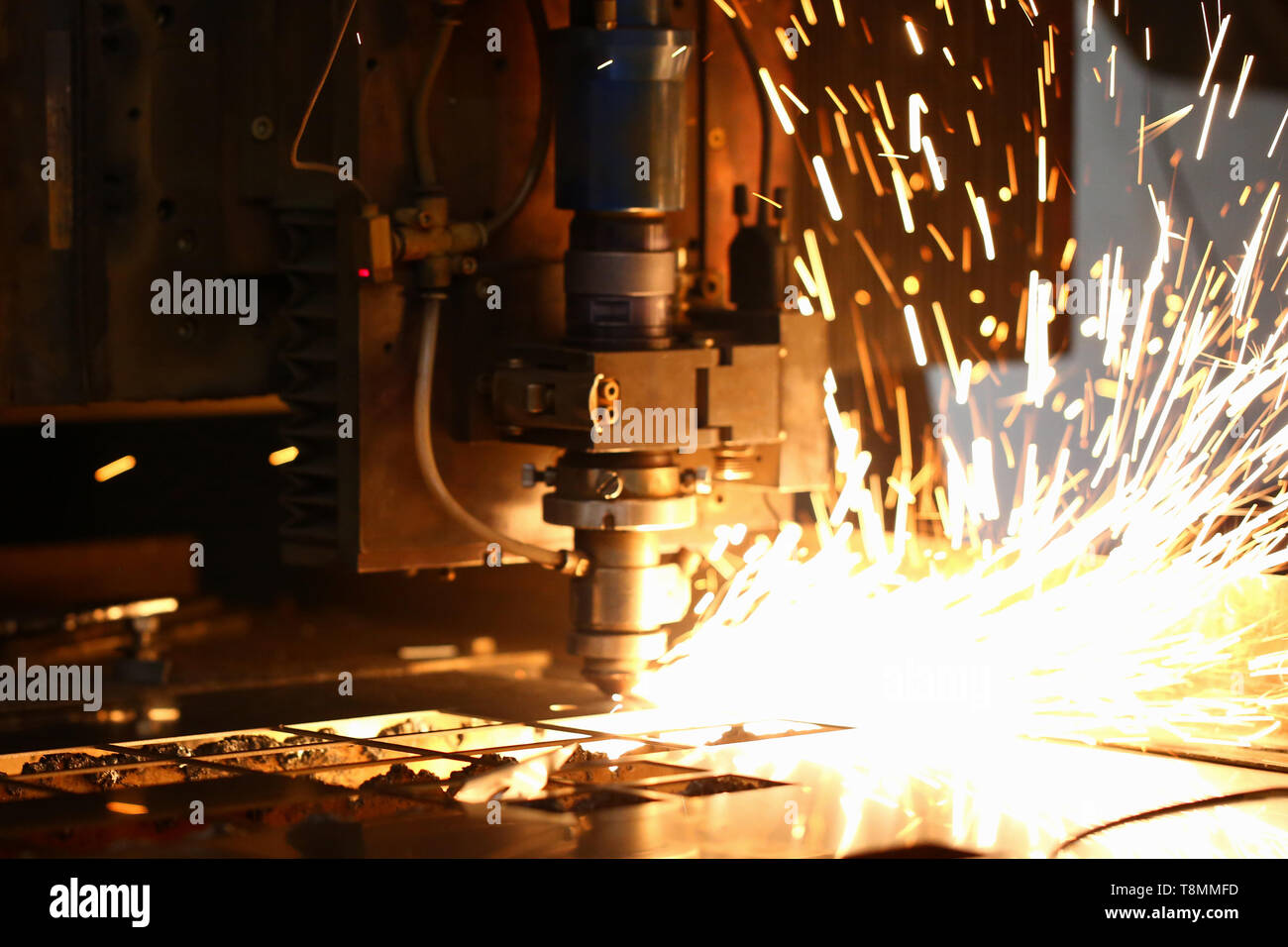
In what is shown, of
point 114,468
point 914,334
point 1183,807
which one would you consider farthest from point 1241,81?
point 114,468

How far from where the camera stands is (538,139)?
3.02 meters

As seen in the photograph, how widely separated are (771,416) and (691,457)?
15cm

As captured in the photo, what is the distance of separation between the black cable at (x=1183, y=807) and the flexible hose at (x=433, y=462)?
42.1 inches

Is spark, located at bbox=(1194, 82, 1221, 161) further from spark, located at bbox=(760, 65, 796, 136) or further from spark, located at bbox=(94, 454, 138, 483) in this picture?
spark, located at bbox=(94, 454, 138, 483)

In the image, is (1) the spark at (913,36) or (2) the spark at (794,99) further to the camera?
(1) the spark at (913,36)

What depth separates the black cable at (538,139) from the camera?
3012mm

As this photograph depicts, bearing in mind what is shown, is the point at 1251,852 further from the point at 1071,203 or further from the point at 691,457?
the point at 1071,203

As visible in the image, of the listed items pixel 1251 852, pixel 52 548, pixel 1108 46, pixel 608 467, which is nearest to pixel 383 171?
pixel 608 467

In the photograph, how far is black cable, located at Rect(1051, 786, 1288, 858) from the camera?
6.95 feet

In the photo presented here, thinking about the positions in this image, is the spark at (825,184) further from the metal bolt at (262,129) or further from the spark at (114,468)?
the spark at (114,468)

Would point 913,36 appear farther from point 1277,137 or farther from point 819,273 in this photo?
point 1277,137

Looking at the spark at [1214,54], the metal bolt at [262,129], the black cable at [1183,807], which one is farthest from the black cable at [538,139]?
the spark at [1214,54]
